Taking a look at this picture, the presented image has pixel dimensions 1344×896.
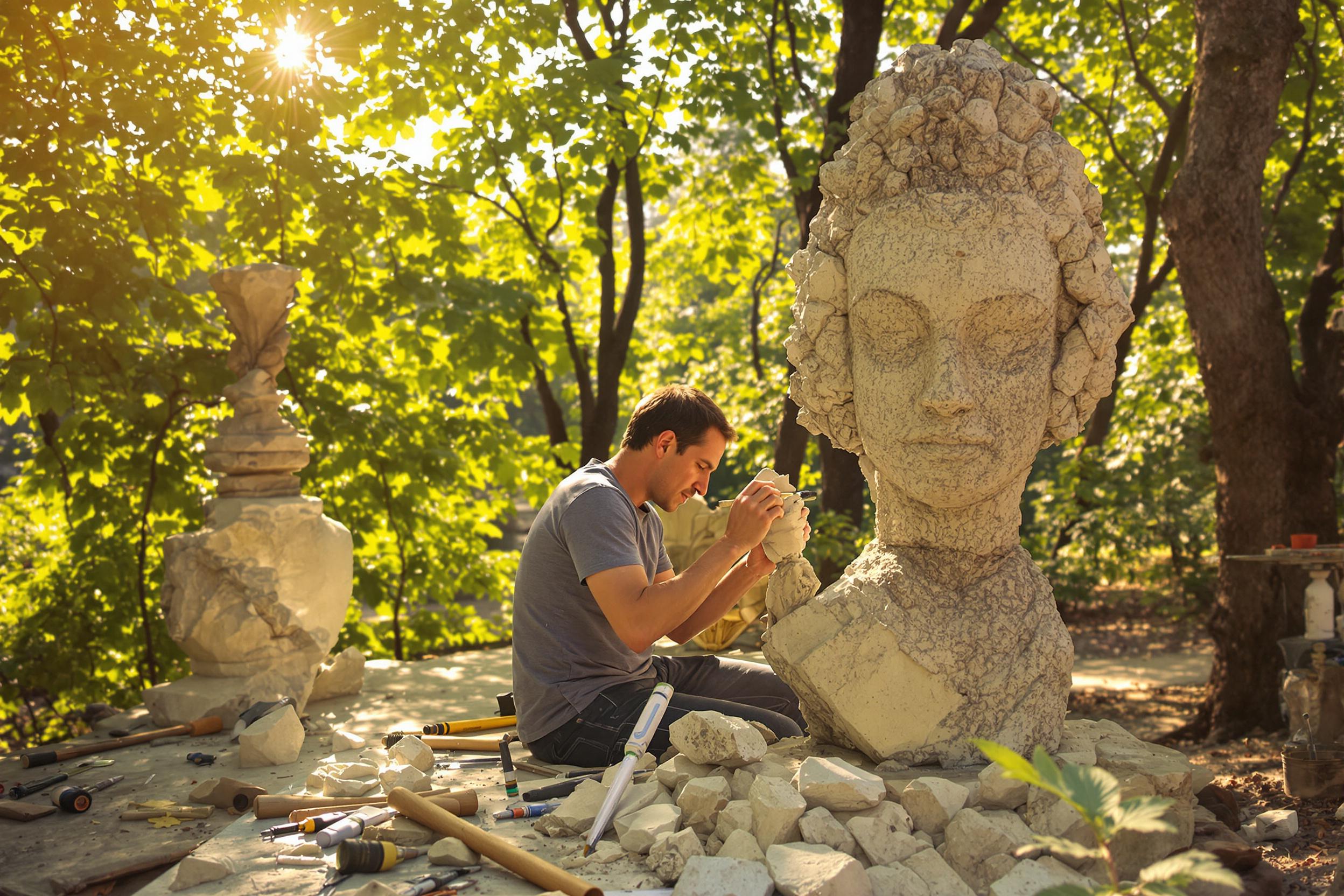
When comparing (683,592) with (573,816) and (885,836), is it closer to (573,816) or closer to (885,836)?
(573,816)

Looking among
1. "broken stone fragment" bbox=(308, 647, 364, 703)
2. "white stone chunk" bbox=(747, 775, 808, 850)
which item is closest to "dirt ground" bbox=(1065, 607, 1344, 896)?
"white stone chunk" bbox=(747, 775, 808, 850)

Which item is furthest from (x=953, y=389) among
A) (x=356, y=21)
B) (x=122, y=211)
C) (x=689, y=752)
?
(x=122, y=211)

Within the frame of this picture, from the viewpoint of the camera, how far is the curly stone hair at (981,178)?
9.45 feet

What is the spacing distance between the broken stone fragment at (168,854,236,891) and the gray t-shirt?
1152 millimetres

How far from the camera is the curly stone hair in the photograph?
2.88 meters

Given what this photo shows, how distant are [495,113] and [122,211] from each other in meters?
2.45

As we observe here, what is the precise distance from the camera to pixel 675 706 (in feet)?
11.4

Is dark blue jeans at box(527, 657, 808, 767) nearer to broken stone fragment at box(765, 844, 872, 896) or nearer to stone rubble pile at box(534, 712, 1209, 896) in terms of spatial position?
stone rubble pile at box(534, 712, 1209, 896)

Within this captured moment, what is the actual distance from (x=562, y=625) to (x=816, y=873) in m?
1.46

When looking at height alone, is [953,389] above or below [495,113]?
below

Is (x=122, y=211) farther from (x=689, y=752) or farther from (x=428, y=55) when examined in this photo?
(x=689, y=752)

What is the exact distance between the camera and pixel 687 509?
217 inches

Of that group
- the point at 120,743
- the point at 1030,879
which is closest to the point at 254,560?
the point at 120,743

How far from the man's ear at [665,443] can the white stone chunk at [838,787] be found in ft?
4.21
